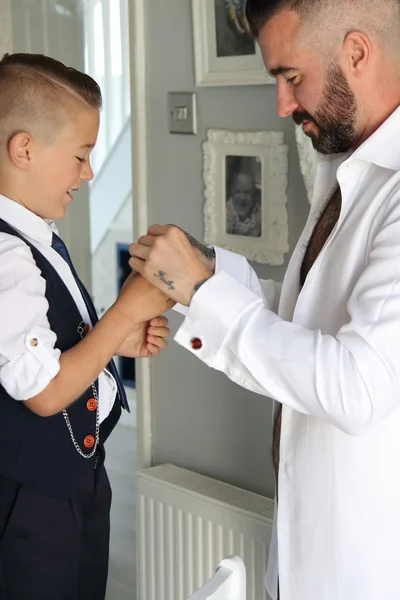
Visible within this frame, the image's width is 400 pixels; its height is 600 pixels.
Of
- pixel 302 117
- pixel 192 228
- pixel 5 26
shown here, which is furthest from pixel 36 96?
pixel 5 26

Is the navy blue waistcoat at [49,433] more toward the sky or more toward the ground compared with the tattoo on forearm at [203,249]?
more toward the ground

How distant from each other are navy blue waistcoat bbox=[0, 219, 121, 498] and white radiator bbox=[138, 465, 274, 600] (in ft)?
2.40

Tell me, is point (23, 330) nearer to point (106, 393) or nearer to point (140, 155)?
point (106, 393)

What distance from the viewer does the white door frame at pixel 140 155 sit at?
2439 millimetres

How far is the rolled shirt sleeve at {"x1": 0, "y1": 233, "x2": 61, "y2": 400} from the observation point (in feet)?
4.41

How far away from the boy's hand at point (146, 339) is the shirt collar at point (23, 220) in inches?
11.1

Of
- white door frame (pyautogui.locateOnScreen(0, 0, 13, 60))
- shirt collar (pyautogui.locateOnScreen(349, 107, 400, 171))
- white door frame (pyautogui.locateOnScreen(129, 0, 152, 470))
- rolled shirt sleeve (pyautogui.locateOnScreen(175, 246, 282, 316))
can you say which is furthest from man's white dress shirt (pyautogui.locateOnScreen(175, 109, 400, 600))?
white door frame (pyautogui.locateOnScreen(0, 0, 13, 60))

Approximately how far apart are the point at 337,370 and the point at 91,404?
54 cm

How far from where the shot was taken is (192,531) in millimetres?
2299

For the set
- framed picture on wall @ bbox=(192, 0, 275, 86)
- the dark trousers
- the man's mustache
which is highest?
framed picture on wall @ bbox=(192, 0, 275, 86)

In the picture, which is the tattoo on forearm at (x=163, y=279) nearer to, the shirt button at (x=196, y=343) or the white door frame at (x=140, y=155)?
the shirt button at (x=196, y=343)

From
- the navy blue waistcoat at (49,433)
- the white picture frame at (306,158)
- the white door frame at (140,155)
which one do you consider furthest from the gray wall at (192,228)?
the navy blue waistcoat at (49,433)

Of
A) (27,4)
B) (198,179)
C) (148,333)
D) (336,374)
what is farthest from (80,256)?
(336,374)

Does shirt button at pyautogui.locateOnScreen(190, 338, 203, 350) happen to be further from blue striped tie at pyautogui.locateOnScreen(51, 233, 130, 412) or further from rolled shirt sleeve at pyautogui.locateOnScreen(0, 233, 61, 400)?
blue striped tie at pyautogui.locateOnScreen(51, 233, 130, 412)
